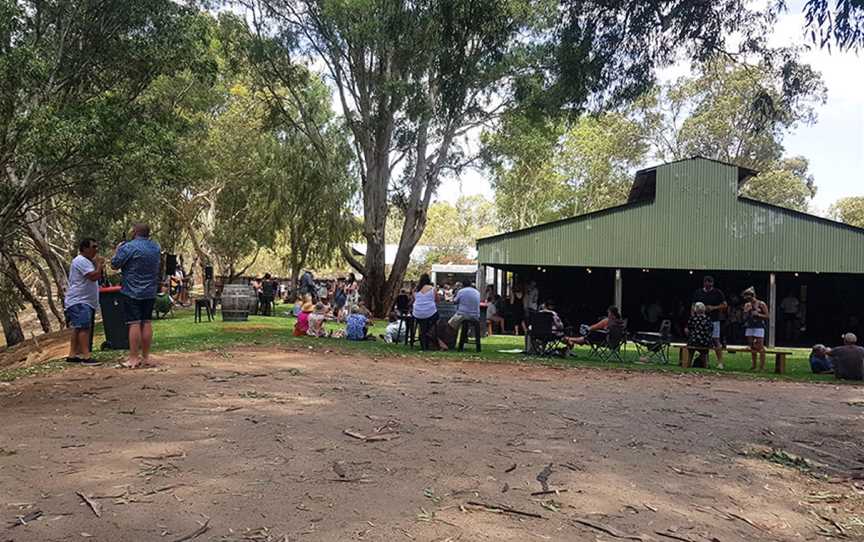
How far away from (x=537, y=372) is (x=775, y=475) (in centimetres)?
563

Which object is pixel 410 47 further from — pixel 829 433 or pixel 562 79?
pixel 829 433

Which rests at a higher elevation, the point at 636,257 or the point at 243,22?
the point at 243,22

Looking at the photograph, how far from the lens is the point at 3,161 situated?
9547 millimetres

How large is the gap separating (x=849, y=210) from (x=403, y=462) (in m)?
60.0

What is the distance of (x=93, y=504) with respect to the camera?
3.51 meters

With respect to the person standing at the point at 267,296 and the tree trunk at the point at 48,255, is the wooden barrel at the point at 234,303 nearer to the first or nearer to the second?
the tree trunk at the point at 48,255

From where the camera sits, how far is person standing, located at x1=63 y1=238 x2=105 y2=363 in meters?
8.30

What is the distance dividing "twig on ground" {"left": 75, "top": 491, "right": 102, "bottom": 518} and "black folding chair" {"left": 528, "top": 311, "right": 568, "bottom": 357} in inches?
390

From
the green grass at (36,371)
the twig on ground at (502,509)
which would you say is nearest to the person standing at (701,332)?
the twig on ground at (502,509)

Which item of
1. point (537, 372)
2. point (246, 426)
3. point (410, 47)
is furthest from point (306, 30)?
point (246, 426)

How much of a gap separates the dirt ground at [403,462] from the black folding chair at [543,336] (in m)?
4.58

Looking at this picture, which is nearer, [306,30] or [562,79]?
[562,79]

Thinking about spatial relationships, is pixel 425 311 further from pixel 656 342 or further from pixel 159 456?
pixel 159 456

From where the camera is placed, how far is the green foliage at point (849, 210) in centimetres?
5210
